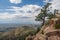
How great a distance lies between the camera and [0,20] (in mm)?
9508

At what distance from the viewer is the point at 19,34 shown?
371 inches

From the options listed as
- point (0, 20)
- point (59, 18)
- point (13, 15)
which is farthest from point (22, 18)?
point (59, 18)

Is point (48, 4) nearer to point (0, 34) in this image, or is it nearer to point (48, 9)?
point (48, 9)

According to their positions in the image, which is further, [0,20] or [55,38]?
[0,20]

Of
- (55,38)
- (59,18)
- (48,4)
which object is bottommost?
(55,38)

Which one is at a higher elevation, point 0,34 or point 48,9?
point 48,9

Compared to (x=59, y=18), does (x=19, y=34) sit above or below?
below

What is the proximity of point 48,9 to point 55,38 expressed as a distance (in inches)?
67.3

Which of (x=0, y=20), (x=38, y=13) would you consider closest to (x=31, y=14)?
(x=38, y=13)

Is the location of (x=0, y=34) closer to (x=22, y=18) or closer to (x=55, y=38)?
(x=22, y=18)

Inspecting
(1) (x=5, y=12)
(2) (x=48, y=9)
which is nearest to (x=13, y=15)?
(1) (x=5, y=12)

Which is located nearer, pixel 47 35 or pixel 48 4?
pixel 47 35

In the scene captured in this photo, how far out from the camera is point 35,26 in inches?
374

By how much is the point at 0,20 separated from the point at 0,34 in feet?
2.36
